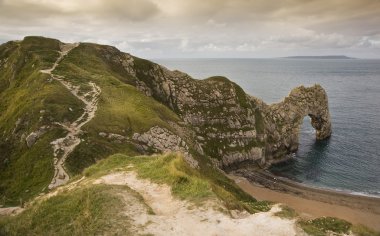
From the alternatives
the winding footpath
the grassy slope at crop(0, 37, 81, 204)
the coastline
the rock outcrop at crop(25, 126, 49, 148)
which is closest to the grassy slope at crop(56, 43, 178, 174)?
the winding footpath

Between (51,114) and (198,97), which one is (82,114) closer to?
(51,114)

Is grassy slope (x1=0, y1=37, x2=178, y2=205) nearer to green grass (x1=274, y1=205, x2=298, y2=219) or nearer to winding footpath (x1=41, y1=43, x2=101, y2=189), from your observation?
winding footpath (x1=41, y1=43, x2=101, y2=189)

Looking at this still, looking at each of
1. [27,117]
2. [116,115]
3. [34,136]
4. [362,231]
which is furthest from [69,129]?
[362,231]

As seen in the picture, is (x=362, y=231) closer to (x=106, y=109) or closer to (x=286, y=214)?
(x=286, y=214)

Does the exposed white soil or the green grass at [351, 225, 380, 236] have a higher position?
the exposed white soil

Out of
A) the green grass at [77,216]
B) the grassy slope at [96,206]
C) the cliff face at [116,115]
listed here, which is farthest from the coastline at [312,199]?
the green grass at [77,216]

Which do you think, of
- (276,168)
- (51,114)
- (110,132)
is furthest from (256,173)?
(51,114)
